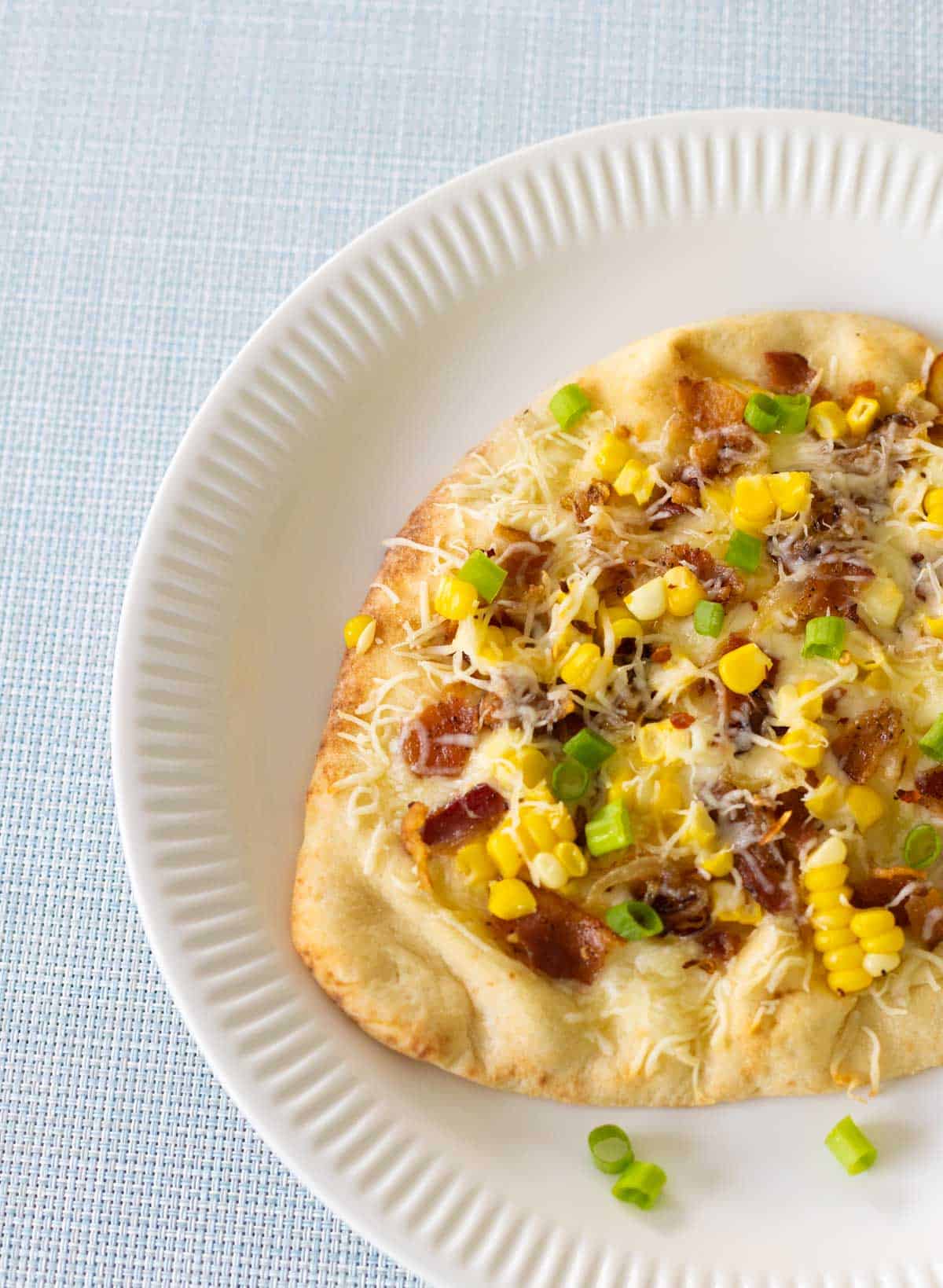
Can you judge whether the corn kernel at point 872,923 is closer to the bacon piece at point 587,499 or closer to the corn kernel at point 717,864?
the corn kernel at point 717,864

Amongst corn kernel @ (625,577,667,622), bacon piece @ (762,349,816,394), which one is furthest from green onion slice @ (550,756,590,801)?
bacon piece @ (762,349,816,394)

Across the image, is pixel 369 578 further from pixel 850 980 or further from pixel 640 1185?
pixel 640 1185

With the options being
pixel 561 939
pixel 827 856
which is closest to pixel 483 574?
pixel 561 939

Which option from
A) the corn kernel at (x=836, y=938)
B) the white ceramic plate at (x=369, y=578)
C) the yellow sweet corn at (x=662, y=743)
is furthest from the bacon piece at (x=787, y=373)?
the corn kernel at (x=836, y=938)

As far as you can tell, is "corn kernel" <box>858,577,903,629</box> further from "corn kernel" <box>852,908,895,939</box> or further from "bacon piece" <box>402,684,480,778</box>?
"bacon piece" <box>402,684,480,778</box>

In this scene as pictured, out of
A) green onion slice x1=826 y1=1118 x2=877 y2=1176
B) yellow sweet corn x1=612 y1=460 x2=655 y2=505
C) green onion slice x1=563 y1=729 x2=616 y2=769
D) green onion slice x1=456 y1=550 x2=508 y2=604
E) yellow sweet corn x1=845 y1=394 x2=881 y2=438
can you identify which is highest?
yellow sweet corn x1=845 y1=394 x2=881 y2=438

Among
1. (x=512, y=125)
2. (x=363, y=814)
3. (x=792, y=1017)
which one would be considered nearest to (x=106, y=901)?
(x=363, y=814)
